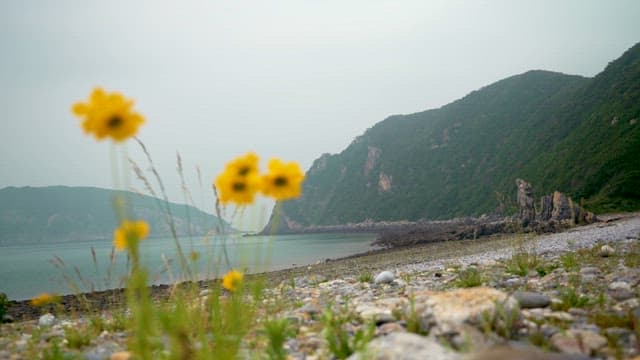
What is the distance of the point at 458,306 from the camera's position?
3658 mm

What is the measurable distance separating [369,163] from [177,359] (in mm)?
161088

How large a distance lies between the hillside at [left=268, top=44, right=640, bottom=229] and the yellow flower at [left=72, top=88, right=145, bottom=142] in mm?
52309

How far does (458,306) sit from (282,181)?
2.00 meters

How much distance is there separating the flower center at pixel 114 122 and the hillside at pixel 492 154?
172 ft

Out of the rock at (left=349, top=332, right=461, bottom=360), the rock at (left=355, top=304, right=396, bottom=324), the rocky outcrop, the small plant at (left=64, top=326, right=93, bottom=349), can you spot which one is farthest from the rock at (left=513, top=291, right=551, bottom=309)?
the rocky outcrop

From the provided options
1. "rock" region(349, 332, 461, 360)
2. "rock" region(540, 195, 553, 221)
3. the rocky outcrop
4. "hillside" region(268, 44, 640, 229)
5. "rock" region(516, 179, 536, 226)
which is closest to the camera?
"rock" region(349, 332, 461, 360)

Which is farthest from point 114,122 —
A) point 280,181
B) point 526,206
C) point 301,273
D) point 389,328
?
point 526,206

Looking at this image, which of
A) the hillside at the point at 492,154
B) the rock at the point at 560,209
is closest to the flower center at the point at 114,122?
the rock at the point at 560,209

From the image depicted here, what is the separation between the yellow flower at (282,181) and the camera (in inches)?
106

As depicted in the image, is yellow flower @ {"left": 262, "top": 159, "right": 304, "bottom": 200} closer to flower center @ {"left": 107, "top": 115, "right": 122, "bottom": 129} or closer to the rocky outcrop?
flower center @ {"left": 107, "top": 115, "right": 122, "bottom": 129}

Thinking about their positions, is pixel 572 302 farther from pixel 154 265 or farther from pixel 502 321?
pixel 154 265

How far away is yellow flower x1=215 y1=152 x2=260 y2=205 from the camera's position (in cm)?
268

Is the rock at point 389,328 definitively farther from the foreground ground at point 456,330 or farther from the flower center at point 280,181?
the flower center at point 280,181

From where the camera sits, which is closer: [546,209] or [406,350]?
[406,350]
